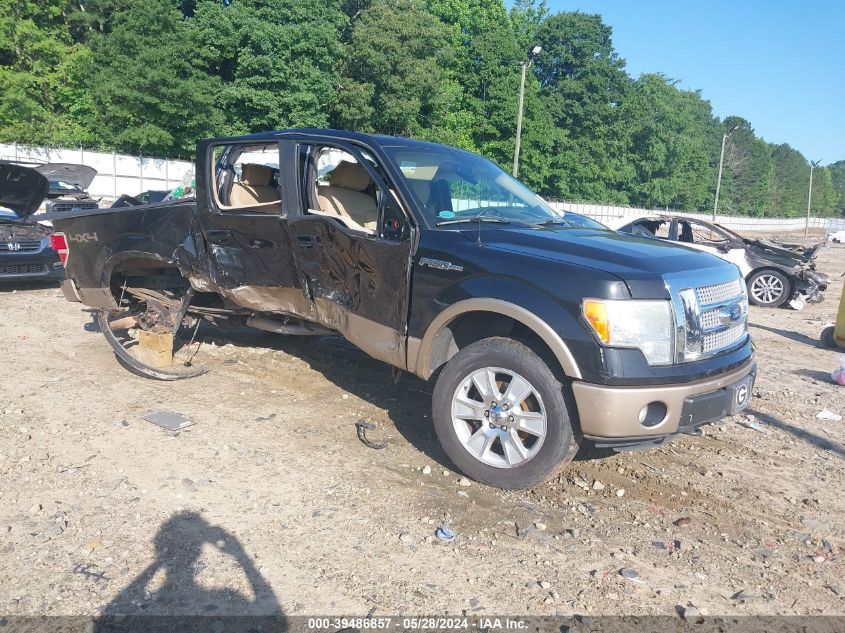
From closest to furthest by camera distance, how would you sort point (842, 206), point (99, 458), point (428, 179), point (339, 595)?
point (339, 595)
point (99, 458)
point (428, 179)
point (842, 206)

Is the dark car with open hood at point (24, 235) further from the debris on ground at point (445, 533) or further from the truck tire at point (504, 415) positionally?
the debris on ground at point (445, 533)

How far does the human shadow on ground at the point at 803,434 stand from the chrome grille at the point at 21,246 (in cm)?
998

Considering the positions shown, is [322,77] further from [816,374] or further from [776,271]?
[816,374]

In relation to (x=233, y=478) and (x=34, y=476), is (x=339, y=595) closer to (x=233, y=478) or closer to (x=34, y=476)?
(x=233, y=478)

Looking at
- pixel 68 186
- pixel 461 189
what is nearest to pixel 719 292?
pixel 461 189

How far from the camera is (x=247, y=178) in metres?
5.69

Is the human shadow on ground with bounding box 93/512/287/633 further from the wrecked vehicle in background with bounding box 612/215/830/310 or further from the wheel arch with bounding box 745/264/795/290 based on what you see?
the wheel arch with bounding box 745/264/795/290

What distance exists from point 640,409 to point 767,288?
1076 cm

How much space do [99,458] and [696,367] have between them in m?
3.67

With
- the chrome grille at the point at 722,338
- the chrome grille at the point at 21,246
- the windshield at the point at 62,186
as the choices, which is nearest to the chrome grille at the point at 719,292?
the chrome grille at the point at 722,338

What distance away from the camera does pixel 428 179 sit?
468 centimetres

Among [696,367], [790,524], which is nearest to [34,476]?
[696,367]

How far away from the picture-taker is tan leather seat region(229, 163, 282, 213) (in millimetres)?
5582

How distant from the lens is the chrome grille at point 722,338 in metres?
3.85
